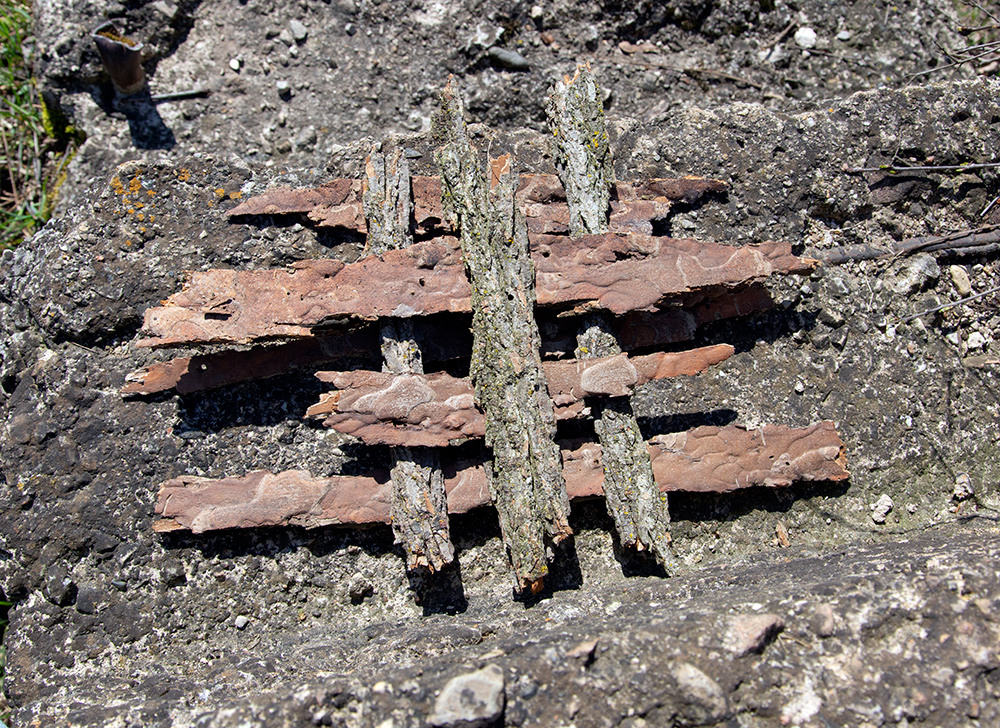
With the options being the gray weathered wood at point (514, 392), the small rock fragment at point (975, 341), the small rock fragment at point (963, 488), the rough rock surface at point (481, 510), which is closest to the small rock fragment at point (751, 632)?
the rough rock surface at point (481, 510)

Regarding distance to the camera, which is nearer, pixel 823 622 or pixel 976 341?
pixel 823 622

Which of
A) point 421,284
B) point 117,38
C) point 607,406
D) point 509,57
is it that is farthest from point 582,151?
point 117,38

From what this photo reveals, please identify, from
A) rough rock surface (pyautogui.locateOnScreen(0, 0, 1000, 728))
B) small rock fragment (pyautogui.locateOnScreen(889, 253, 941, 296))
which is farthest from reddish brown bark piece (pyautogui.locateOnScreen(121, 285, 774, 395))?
small rock fragment (pyautogui.locateOnScreen(889, 253, 941, 296))

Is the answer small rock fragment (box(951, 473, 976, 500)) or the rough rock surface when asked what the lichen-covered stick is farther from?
small rock fragment (box(951, 473, 976, 500))

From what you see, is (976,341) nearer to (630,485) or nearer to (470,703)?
(630,485)

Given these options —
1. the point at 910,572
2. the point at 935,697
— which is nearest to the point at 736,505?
the point at 910,572

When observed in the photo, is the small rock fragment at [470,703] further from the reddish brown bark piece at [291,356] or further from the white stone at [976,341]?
the white stone at [976,341]
